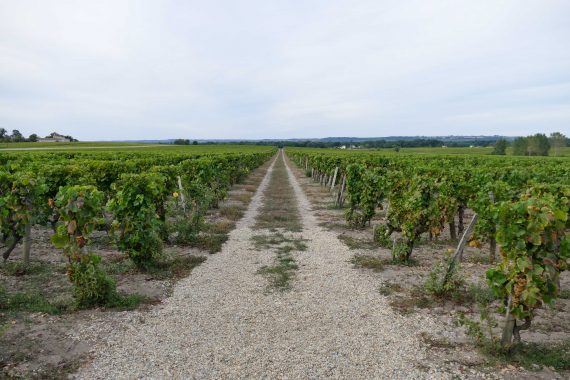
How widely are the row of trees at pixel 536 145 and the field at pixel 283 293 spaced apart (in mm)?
85835

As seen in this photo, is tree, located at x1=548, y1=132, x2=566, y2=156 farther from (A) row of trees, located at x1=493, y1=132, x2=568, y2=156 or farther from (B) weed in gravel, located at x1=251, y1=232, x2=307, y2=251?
(B) weed in gravel, located at x1=251, y1=232, x2=307, y2=251

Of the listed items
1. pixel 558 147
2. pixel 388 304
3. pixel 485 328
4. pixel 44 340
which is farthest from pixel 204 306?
pixel 558 147

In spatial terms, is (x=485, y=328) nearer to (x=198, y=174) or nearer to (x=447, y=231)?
(x=447, y=231)

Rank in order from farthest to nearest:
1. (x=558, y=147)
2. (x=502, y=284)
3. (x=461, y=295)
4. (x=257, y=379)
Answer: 1. (x=558, y=147)
2. (x=461, y=295)
3. (x=502, y=284)
4. (x=257, y=379)

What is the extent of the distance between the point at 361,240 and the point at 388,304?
4.91 metres

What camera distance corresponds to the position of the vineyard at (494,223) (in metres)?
4.91

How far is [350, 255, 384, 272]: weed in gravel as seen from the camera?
9.08 metres

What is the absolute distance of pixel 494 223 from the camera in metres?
9.45

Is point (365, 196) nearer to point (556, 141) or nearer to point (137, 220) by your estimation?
point (137, 220)

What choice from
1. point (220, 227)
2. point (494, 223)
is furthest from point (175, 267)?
point (494, 223)

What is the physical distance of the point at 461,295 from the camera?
7246 mm

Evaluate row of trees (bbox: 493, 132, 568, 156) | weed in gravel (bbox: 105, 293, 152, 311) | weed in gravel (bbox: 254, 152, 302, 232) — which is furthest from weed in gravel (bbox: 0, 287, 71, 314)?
row of trees (bbox: 493, 132, 568, 156)

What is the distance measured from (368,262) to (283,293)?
2.89 m

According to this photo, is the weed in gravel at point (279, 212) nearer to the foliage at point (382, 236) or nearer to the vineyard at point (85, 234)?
the vineyard at point (85, 234)
